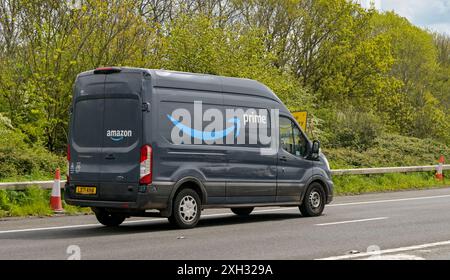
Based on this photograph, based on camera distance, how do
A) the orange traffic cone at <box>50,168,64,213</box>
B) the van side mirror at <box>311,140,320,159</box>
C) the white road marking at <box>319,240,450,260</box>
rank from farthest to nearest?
the orange traffic cone at <box>50,168,64,213</box>
the van side mirror at <box>311,140,320,159</box>
the white road marking at <box>319,240,450,260</box>

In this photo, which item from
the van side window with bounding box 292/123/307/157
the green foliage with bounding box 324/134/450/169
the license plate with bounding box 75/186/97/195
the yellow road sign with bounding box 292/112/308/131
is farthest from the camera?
the green foliage with bounding box 324/134/450/169

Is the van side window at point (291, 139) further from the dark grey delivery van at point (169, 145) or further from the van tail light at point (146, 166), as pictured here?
the van tail light at point (146, 166)

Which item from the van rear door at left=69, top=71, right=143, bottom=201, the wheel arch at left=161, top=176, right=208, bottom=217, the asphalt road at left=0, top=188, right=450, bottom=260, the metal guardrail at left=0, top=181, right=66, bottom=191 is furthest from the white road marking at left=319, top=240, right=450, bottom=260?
the metal guardrail at left=0, top=181, right=66, bottom=191

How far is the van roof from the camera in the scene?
41.4 ft

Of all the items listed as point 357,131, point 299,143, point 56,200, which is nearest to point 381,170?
point 357,131

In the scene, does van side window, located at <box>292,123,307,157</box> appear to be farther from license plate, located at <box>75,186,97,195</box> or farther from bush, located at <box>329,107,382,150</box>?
bush, located at <box>329,107,382,150</box>

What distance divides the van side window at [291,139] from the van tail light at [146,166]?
11.8 ft

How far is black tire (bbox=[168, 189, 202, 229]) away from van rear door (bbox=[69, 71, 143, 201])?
2.84 feet

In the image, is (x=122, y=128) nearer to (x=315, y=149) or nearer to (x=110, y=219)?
(x=110, y=219)

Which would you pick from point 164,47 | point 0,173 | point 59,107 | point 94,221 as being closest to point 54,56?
point 59,107

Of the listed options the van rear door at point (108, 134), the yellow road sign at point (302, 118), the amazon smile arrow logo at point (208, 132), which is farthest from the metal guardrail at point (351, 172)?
the amazon smile arrow logo at point (208, 132)

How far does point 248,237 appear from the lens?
1173 centimetres

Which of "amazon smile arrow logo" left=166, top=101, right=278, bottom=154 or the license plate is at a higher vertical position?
"amazon smile arrow logo" left=166, top=101, right=278, bottom=154
